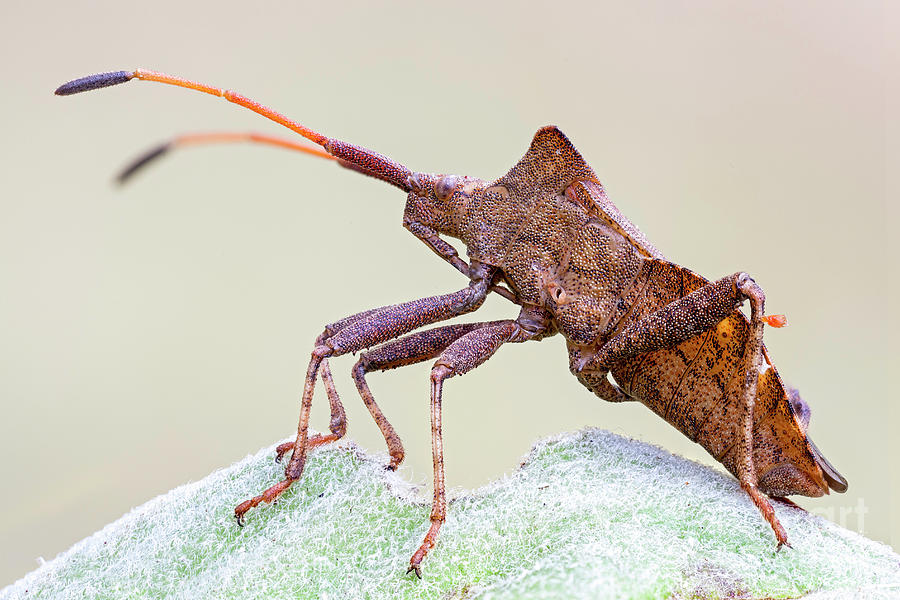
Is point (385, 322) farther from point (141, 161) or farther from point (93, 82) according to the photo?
point (93, 82)

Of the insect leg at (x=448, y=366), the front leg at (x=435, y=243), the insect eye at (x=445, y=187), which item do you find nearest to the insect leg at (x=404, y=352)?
the insect leg at (x=448, y=366)

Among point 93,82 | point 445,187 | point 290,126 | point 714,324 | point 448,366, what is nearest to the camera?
point 714,324

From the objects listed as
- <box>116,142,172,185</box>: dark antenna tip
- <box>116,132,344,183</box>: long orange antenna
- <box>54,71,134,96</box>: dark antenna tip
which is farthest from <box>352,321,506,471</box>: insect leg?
<box>54,71,134,96</box>: dark antenna tip

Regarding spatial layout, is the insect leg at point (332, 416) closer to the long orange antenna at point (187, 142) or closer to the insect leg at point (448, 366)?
the insect leg at point (448, 366)

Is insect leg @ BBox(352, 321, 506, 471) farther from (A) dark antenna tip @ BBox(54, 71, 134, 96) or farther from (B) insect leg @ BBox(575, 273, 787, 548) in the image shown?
(A) dark antenna tip @ BBox(54, 71, 134, 96)


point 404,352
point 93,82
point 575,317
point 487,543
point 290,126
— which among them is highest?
point 93,82

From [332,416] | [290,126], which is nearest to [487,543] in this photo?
[332,416]

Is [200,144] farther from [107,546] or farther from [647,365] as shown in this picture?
[647,365]
